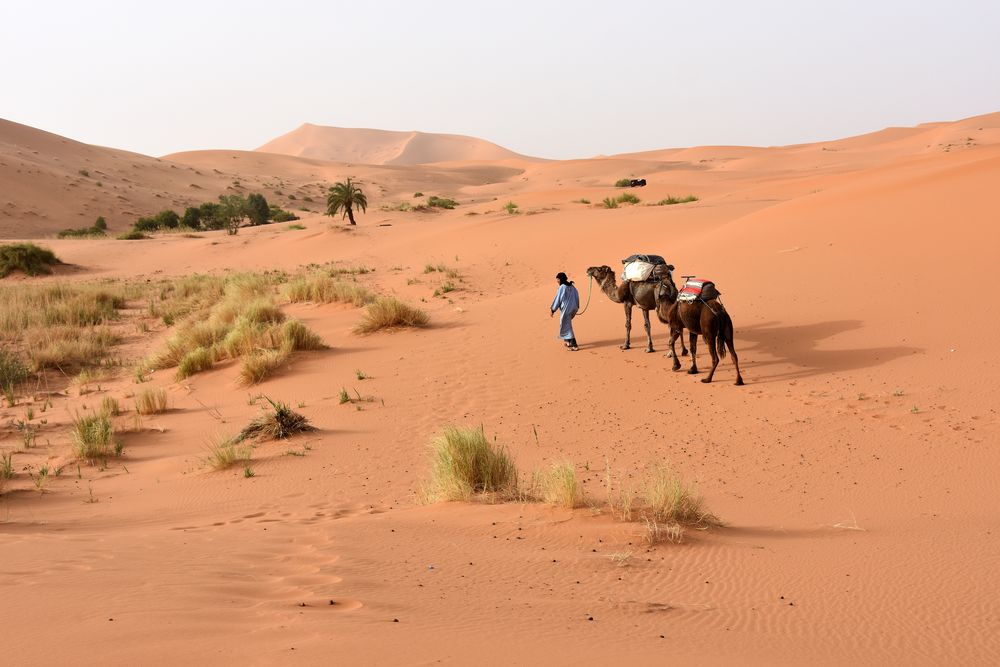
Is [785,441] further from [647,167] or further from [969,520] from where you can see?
[647,167]

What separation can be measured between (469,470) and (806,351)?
7016mm

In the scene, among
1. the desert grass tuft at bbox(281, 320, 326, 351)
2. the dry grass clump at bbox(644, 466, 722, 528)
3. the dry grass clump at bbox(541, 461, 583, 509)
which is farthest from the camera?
the desert grass tuft at bbox(281, 320, 326, 351)

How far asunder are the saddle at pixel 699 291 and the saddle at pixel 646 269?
→ 106 cm

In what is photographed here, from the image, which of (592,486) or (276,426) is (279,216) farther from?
(592,486)

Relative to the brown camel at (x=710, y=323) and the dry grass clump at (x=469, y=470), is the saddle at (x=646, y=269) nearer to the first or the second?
the brown camel at (x=710, y=323)

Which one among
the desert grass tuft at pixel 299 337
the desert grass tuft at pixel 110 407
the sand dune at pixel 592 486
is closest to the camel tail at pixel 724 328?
the sand dune at pixel 592 486

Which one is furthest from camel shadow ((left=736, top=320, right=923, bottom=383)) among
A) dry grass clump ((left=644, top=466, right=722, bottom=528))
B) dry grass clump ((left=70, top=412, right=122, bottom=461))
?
dry grass clump ((left=70, top=412, right=122, bottom=461))

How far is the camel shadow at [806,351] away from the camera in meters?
11.6

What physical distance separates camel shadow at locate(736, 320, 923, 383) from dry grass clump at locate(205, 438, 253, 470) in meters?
6.70

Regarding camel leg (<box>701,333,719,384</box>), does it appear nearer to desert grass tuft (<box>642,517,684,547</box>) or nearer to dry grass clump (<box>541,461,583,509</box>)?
dry grass clump (<box>541,461,583,509</box>)

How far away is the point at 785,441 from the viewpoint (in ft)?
30.0

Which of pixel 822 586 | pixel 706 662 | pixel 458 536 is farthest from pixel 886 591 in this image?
pixel 458 536

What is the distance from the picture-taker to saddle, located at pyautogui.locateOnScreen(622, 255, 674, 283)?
1238cm

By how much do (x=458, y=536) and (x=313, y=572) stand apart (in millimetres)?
1388
